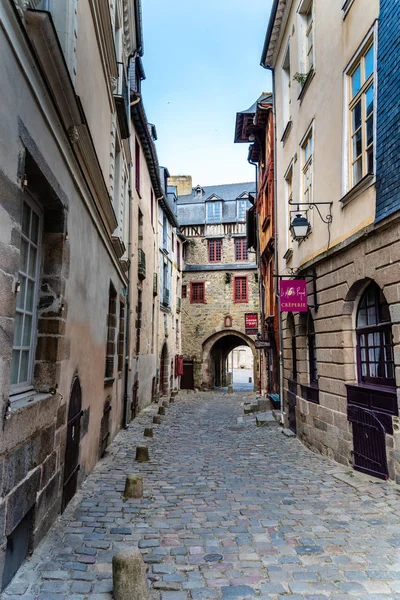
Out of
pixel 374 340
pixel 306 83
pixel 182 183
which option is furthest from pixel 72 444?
pixel 182 183

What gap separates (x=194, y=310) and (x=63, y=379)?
2410cm

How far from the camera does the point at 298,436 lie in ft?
30.9

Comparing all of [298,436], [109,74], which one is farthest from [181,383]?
[109,74]

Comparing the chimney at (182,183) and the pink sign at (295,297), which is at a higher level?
the chimney at (182,183)

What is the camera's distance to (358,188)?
6262 millimetres

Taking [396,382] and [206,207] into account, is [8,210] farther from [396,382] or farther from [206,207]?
[206,207]

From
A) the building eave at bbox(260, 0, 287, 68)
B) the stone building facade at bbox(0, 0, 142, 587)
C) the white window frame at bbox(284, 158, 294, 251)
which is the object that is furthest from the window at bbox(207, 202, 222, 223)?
the stone building facade at bbox(0, 0, 142, 587)

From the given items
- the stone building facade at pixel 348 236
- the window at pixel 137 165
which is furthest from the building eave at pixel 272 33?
the window at pixel 137 165

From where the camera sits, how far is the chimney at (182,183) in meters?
33.2

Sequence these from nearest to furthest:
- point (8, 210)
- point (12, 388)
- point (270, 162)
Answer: point (8, 210) → point (12, 388) → point (270, 162)

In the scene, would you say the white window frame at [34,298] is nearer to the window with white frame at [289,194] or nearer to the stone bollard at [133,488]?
the stone bollard at [133,488]

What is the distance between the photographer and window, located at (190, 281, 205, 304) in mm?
28750

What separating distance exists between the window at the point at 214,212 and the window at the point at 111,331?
834 inches

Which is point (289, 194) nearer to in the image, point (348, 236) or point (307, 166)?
point (307, 166)
